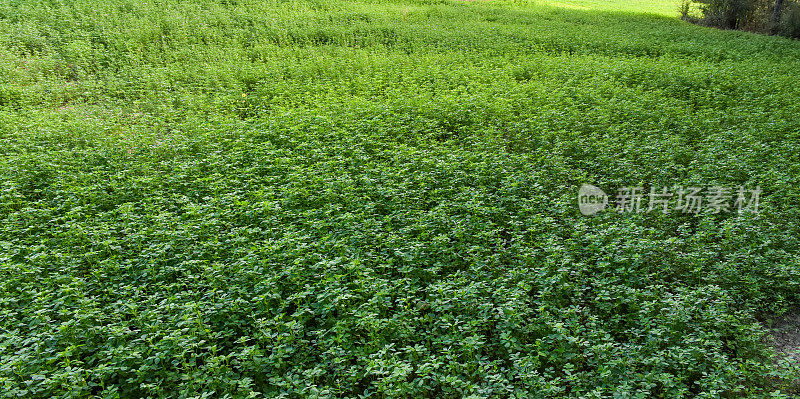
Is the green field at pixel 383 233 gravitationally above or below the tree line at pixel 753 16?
below

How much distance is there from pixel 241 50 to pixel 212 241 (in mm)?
11102

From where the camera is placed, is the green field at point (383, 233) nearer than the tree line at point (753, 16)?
Yes

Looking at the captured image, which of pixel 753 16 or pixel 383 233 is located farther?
pixel 753 16

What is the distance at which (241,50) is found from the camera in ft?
48.5

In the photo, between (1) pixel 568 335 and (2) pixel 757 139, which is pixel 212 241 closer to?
(1) pixel 568 335

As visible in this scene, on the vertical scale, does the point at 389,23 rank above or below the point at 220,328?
above

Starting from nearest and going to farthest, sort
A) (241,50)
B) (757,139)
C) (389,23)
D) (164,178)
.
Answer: (164,178)
(757,139)
(241,50)
(389,23)

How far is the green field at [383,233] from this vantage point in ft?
13.1

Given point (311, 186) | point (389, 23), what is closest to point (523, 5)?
point (389, 23)

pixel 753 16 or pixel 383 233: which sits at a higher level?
pixel 753 16

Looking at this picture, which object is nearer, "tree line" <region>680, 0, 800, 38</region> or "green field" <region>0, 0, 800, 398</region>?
"green field" <region>0, 0, 800, 398</region>

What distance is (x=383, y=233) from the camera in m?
5.59

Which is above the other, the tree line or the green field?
the tree line

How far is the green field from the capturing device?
4.00m
